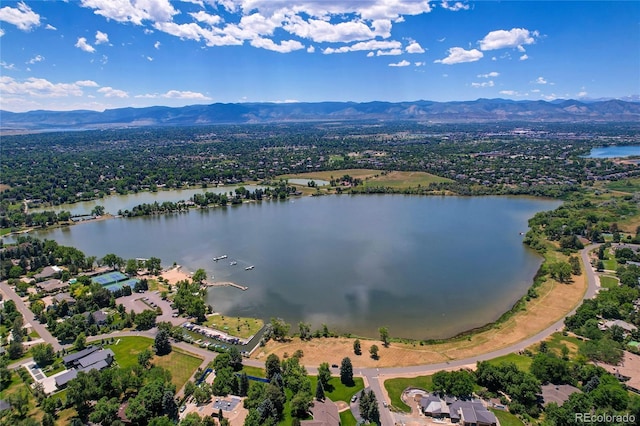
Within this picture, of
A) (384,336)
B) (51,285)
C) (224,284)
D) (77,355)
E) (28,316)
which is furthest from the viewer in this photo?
(224,284)

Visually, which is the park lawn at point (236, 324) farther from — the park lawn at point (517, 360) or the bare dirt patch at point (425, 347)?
the park lawn at point (517, 360)

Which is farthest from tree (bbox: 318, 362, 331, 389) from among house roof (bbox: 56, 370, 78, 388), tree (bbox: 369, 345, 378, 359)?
house roof (bbox: 56, 370, 78, 388)

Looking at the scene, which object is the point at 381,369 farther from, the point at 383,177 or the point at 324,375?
the point at 383,177

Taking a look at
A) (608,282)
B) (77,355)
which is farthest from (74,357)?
(608,282)

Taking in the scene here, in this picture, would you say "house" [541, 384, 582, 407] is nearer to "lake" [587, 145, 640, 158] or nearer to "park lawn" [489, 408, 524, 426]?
"park lawn" [489, 408, 524, 426]

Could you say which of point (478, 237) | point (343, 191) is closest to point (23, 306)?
point (478, 237)
